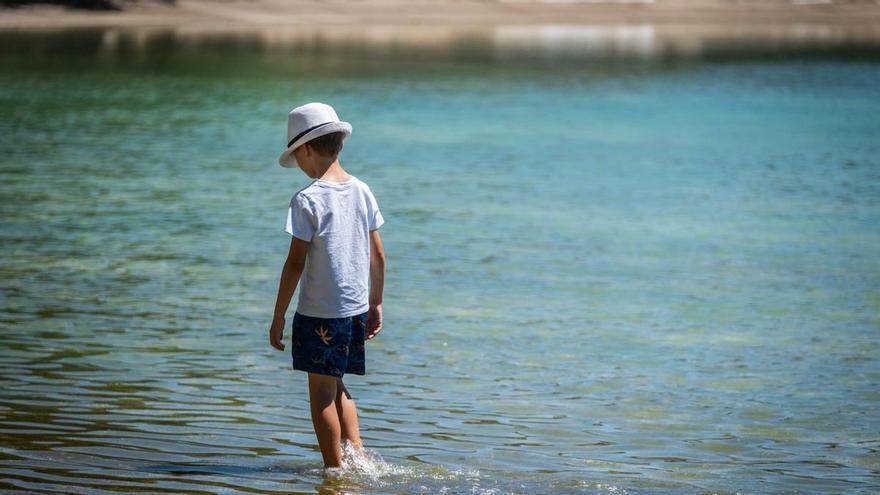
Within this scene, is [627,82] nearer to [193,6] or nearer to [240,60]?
[240,60]

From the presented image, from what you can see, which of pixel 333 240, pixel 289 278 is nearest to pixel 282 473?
pixel 289 278

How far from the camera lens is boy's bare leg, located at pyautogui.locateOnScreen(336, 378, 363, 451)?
17.9 feet

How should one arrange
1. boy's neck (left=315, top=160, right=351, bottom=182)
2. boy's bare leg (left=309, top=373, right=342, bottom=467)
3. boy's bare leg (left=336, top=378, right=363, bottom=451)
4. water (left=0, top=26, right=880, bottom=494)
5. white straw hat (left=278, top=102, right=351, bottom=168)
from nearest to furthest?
1. white straw hat (left=278, top=102, right=351, bottom=168)
2. boy's neck (left=315, top=160, right=351, bottom=182)
3. boy's bare leg (left=309, top=373, right=342, bottom=467)
4. boy's bare leg (left=336, top=378, right=363, bottom=451)
5. water (left=0, top=26, right=880, bottom=494)

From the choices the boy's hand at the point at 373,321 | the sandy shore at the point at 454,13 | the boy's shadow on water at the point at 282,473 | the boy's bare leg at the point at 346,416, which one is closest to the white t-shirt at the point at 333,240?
the boy's hand at the point at 373,321

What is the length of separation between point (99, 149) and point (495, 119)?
8.46m

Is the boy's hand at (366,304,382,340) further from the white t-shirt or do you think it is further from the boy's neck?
the boy's neck

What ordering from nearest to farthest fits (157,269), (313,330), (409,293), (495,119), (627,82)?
1. (313,330)
2. (409,293)
3. (157,269)
4. (495,119)
5. (627,82)

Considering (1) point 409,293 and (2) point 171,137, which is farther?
(2) point 171,137

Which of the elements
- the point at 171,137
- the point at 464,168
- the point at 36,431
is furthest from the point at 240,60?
the point at 36,431

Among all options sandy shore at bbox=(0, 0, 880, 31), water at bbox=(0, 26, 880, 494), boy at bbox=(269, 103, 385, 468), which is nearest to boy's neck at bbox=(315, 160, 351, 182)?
boy at bbox=(269, 103, 385, 468)

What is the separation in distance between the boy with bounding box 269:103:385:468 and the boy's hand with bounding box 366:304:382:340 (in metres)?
0.07

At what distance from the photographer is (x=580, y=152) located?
20203 millimetres

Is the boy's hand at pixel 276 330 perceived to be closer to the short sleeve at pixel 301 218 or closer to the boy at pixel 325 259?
the boy at pixel 325 259

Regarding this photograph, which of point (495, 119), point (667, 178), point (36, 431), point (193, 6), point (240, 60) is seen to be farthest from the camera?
point (193, 6)
